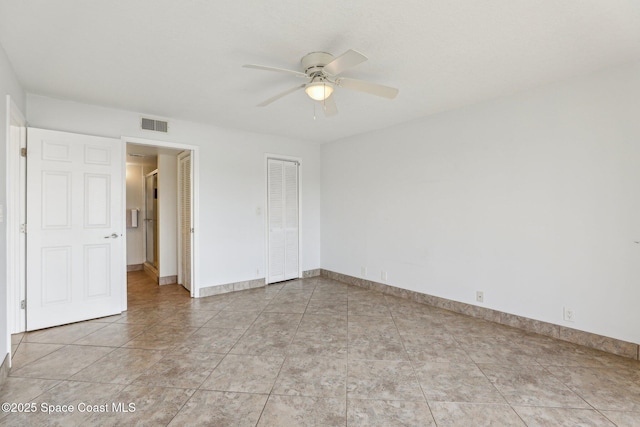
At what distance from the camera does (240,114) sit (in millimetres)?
4066

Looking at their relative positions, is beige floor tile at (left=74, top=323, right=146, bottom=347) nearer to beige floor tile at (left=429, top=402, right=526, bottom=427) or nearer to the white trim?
the white trim

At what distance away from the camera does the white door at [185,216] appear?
15.5ft

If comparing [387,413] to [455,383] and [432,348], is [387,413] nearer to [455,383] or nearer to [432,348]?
[455,383]

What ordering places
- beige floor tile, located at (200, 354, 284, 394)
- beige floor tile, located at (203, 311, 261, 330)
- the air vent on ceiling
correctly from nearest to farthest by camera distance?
beige floor tile, located at (200, 354, 284, 394) < beige floor tile, located at (203, 311, 261, 330) < the air vent on ceiling

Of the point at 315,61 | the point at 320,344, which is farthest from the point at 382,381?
the point at 315,61

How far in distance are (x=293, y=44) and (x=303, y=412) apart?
259cm

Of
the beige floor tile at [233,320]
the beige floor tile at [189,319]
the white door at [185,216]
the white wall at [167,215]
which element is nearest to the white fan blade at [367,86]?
the beige floor tile at [233,320]

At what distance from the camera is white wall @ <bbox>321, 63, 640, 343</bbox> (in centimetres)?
271

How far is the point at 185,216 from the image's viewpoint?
4867 mm

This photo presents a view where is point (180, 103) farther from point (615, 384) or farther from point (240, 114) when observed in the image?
point (615, 384)

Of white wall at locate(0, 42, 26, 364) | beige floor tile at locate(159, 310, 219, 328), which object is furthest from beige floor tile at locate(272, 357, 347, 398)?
white wall at locate(0, 42, 26, 364)

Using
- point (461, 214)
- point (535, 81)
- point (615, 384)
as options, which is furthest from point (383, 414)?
point (535, 81)

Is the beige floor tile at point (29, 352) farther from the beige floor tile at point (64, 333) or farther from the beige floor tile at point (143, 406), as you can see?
the beige floor tile at point (143, 406)

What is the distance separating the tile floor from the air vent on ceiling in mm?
2397
